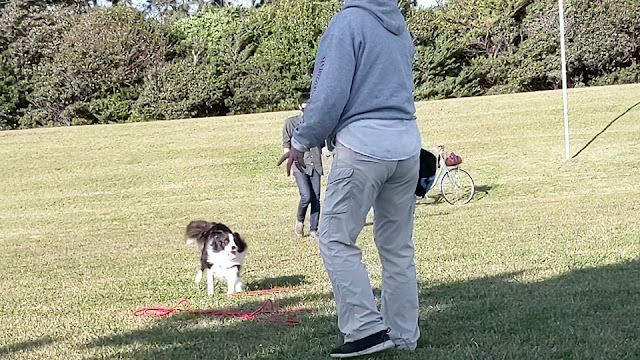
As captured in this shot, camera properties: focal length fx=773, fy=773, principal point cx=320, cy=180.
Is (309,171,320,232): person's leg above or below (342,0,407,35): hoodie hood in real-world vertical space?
below

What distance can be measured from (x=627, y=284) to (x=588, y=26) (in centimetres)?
2396

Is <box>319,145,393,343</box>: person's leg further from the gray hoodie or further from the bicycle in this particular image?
the bicycle

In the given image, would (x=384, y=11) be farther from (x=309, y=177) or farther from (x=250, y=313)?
(x=309, y=177)

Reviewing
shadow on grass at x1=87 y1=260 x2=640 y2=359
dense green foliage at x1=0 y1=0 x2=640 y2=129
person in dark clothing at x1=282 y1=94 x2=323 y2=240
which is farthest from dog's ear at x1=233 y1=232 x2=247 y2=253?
dense green foliage at x1=0 y1=0 x2=640 y2=129

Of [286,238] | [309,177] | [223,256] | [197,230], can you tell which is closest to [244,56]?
[286,238]

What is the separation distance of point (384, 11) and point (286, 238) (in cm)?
688

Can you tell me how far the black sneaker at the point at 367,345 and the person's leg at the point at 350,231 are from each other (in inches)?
0.9

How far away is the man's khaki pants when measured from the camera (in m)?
3.54

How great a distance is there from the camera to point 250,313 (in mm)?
5168

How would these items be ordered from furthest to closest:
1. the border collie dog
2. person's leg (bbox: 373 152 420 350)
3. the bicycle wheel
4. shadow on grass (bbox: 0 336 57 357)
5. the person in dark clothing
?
the bicycle wheel → the person in dark clothing → the border collie dog → shadow on grass (bbox: 0 336 57 357) → person's leg (bbox: 373 152 420 350)

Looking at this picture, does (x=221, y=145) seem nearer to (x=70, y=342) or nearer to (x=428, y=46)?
(x=428, y=46)

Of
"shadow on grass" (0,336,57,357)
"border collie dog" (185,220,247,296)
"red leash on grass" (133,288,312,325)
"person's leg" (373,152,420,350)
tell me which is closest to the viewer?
"person's leg" (373,152,420,350)

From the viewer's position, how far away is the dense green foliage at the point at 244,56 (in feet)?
85.8

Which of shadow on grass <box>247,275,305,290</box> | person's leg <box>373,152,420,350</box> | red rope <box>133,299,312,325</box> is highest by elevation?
person's leg <box>373,152,420,350</box>
